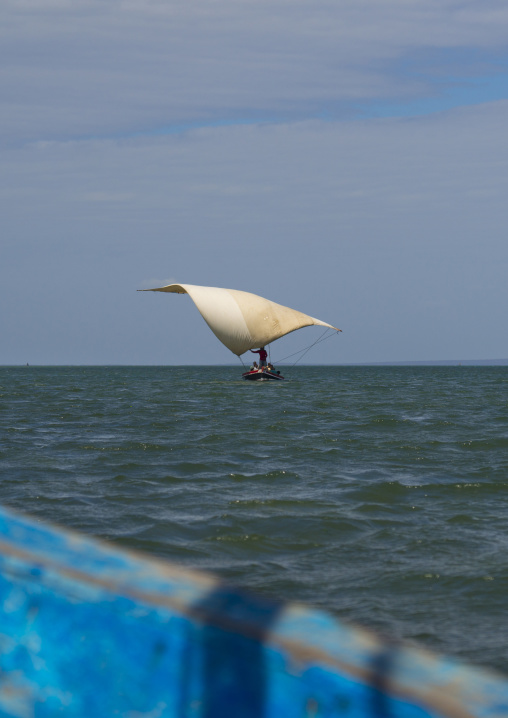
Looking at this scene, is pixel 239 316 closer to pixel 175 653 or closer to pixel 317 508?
pixel 317 508

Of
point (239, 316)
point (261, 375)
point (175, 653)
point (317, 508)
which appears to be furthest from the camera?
point (261, 375)

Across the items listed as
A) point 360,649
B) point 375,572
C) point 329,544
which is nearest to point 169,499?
point 329,544

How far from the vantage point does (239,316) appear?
54.2 m

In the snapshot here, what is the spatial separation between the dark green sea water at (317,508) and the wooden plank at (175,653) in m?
3.95

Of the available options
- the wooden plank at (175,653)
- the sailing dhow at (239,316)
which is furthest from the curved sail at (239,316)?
the wooden plank at (175,653)

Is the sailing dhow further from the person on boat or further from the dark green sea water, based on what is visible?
the dark green sea water

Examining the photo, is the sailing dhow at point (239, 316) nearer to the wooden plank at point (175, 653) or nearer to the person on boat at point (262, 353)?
the person on boat at point (262, 353)

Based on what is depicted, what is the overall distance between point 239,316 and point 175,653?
51.9 meters

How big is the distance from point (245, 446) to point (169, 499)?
7.18m

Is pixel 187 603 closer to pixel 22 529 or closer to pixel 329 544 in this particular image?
pixel 22 529

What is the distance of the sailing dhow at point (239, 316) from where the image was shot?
54062 millimetres

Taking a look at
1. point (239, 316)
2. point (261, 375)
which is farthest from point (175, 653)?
point (261, 375)

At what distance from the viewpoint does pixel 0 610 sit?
288 cm

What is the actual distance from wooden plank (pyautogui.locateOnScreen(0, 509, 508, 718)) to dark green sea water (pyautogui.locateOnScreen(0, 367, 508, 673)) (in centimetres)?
395
